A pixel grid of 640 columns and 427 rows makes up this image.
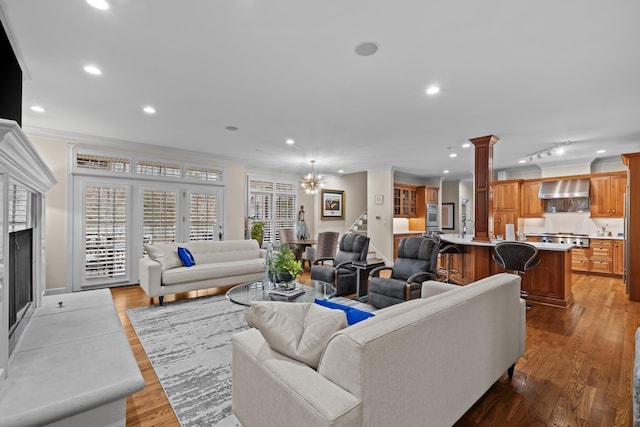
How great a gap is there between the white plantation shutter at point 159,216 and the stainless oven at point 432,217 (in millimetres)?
7156

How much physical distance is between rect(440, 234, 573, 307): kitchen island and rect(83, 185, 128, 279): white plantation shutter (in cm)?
584

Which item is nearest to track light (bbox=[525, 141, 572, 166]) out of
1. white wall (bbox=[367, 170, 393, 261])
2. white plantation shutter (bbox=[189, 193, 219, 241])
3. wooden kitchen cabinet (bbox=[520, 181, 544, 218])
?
wooden kitchen cabinet (bbox=[520, 181, 544, 218])

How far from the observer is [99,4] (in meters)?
1.94

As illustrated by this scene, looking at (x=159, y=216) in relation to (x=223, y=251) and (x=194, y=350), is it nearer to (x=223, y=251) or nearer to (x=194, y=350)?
(x=223, y=251)

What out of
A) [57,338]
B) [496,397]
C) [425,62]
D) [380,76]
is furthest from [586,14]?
[57,338]

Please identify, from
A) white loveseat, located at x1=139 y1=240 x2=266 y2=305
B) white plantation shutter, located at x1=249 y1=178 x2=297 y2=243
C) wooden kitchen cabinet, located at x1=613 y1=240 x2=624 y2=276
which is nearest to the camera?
white loveseat, located at x1=139 y1=240 x2=266 y2=305

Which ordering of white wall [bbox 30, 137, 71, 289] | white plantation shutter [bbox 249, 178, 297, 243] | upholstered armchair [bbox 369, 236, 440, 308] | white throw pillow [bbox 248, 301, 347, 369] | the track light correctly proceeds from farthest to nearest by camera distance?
white plantation shutter [bbox 249, 178, 297, 243] → the track light → white wall [bbox 30, 137, 71, 289] → upholstered armchair [bbox 369, 236, 440, 308] → white throw pillow [bbox 248, 301, 347, 369]

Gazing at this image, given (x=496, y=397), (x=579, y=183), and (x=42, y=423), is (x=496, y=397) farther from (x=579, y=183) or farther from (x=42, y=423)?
(x=579, y=183)

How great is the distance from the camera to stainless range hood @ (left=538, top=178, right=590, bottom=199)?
672 cm

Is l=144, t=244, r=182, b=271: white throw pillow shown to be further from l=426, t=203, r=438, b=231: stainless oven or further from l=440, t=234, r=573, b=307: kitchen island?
l=426, t=203, r=438, b=231: stainless oven

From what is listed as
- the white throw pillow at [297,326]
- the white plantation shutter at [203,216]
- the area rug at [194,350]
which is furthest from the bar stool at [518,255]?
the white plantation shutter at [203,216]

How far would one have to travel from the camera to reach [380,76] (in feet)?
9.64

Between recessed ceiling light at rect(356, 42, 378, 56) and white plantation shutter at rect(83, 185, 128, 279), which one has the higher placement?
recessed ceiling light at rect(356, 42, 378, 56)

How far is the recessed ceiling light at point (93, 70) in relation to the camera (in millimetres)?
2771
